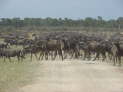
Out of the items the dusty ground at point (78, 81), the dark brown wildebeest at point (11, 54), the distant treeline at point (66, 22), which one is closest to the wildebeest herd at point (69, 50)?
the dark brown wildebeest at point (11, 54)

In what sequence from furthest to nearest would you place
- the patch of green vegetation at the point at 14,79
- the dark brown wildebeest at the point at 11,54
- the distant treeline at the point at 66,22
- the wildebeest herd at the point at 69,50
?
the distant treeline at the point at 66,22 < the dark brown wildebeest at the point at 11,54 < the wildebeest herd at the point at 69,50 < the patch of green vegetation at the point at 14,79

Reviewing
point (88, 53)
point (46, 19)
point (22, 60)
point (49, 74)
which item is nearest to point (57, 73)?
point (49, 74)

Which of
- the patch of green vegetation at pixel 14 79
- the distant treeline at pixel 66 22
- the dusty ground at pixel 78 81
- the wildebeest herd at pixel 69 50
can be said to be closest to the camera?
the dusty ground at pixel 78 81

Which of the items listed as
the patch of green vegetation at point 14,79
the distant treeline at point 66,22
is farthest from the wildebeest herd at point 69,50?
the distant treeline at point 66,22

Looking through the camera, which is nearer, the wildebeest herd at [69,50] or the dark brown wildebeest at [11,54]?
the wildebeest herd at [69,50]

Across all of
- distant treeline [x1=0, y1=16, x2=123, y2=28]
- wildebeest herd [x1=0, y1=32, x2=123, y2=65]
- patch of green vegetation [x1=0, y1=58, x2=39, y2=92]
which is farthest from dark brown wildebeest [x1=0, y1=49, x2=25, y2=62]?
distant treeline [x1=0, y1=16, x2=123, y2=28]

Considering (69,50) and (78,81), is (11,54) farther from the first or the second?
(78,81)

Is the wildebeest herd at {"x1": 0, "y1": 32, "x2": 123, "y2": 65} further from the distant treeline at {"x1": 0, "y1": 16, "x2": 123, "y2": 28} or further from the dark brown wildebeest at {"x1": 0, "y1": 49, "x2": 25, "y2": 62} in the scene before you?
the distant treeline at {"x1": 0, "y1": 16, "x2": 123, "y2": 28}

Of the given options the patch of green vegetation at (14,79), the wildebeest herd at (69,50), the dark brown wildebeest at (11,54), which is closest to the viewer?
the patch of green vegetation at (14,79)

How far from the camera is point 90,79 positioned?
17.4 m

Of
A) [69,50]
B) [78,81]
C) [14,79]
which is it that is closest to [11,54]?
[69,50]

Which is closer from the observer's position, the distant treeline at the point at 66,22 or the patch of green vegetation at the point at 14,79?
the patch of green vegetation at the point at 14,79

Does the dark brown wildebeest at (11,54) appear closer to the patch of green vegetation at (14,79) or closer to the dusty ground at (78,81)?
the dusty ground at (78,81)

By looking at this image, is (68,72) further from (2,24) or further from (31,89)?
(2,24)
